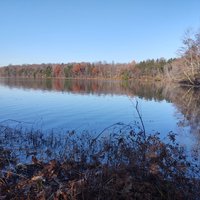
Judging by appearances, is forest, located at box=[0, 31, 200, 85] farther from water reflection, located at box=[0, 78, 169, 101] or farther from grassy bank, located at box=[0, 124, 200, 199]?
grassy bank, located at box=[0, 124, 200, 199]

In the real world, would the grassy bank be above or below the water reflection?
above

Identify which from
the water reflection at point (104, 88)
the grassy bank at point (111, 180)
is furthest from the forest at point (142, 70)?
the grassy bank at point (111, 180)

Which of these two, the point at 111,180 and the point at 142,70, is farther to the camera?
the point at 142,70

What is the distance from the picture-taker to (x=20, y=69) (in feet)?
560

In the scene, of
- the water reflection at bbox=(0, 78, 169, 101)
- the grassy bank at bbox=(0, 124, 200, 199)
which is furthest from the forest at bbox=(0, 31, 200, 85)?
the grassy bank at bbox=(0, 124, 200, 199)

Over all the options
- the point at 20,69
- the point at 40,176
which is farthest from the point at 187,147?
the point at 20,69

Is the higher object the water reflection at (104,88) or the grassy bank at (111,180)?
the grassy bank at (111,180)

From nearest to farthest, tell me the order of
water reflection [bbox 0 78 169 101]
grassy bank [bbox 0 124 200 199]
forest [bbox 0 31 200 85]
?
1. grassy bank [bbox 0 124 200 199]
2. water reflection [bbox 0 78 169 101]
3. forest [bbox 0 31 200 85]

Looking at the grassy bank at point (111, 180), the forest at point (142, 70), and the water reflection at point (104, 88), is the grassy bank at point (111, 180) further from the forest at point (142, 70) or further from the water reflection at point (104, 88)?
the forest at point (142, 70)

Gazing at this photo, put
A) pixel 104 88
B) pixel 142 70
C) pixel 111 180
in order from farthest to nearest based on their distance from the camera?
1. pixel 142 70
2. pixel 104 88
3. pixel 111 180

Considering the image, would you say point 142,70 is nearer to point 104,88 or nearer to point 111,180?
point 104,88

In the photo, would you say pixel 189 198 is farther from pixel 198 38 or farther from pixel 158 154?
pixel 198 38

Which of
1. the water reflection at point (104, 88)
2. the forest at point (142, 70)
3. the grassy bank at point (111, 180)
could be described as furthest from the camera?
the forest at point (142, 70)

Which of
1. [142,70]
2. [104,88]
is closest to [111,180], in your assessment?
[104,88]
